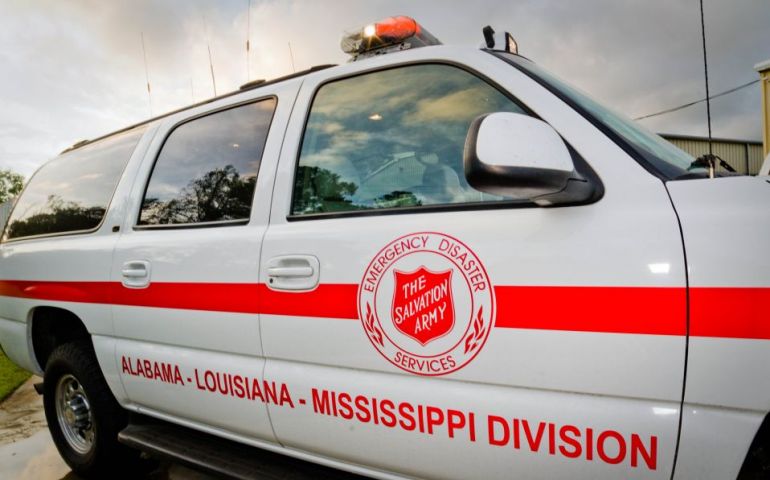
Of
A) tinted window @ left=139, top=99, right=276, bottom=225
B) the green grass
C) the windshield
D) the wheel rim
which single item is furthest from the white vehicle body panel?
the green grass

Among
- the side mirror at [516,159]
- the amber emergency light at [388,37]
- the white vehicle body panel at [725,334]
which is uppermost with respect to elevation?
the amber emergency light at [388,37]

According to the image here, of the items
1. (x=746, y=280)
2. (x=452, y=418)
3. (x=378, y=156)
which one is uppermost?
(x=378, y=156)

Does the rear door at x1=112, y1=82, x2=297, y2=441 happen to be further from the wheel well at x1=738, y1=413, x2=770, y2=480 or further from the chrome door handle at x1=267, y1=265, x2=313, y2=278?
the wheel well at x1=738, y1=413, x2=770, y2=480

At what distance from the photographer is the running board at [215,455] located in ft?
6.38

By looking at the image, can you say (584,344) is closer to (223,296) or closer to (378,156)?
(378,156)

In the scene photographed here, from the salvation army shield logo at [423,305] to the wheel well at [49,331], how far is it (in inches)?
98.3

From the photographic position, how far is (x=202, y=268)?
2.13m

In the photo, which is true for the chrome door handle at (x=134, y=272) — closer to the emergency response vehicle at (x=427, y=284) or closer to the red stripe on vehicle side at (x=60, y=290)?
the emergency response vehicle at (x=427, y=284)

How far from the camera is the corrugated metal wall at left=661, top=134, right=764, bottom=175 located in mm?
15904

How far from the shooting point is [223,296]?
2043 mm

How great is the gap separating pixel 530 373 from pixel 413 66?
1.17m

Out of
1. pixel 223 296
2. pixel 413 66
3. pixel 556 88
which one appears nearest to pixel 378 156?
pixel 413 66

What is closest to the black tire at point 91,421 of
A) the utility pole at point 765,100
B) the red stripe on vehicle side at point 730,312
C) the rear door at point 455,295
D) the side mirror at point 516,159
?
the rear door at point 455,295

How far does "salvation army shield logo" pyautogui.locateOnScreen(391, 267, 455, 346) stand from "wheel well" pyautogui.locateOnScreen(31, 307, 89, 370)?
250cm
